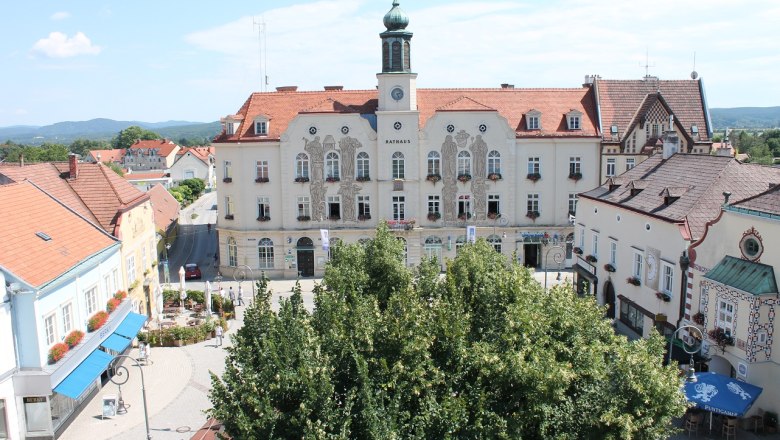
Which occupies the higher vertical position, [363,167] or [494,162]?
[494,162]

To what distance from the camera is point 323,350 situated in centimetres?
1812

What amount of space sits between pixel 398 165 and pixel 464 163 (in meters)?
5.33

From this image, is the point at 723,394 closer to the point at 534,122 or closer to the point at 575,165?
the point at 575,165

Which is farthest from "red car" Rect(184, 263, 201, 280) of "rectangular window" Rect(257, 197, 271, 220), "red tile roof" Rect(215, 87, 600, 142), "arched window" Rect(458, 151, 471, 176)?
"arched window" Rect(458, 151, 471, 176)

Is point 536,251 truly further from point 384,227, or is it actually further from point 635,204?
point 384,227

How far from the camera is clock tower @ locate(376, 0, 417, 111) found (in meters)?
49.2

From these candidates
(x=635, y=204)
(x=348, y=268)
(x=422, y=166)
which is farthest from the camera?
(x=422, y=166)

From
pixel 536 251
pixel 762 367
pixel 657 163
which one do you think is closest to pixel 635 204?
pixel 657 163

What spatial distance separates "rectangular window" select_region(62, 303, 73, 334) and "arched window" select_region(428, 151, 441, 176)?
1186 inches

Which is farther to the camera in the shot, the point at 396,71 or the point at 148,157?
the point at 148,157

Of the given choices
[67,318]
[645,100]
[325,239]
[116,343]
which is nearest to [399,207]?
[325,239]

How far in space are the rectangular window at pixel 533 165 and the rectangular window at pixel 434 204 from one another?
7.80 metres

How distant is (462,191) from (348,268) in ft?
81.5

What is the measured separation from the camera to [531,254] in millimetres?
53781
